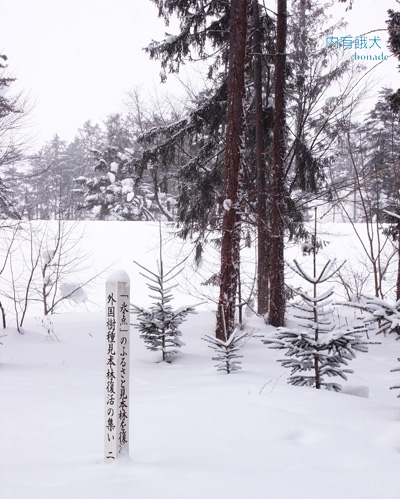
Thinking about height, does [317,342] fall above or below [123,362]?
below

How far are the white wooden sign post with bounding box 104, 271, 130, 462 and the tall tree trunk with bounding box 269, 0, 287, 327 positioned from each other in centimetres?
692

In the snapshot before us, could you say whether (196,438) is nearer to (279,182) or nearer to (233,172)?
(233,172)

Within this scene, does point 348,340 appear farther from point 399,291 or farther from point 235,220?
point 399,291

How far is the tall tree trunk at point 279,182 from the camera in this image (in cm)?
957

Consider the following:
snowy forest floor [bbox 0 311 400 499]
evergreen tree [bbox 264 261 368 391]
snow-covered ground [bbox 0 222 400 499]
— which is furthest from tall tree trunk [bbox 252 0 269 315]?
evergreen tree [bbox 264 261 368 391]

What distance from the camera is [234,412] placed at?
3.73 m

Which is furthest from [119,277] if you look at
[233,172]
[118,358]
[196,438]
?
[233,172]

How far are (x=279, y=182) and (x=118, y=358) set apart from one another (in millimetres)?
7578

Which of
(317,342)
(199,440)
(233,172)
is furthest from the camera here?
(233,172)

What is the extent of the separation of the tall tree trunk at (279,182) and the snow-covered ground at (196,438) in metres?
3.54

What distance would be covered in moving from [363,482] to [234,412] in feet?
4.49

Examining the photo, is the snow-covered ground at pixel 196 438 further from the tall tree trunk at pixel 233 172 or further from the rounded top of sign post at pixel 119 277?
the tall tree trunk at pixel 233 172

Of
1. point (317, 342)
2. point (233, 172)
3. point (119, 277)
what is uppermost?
point (233, 172)

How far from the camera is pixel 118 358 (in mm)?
2914
